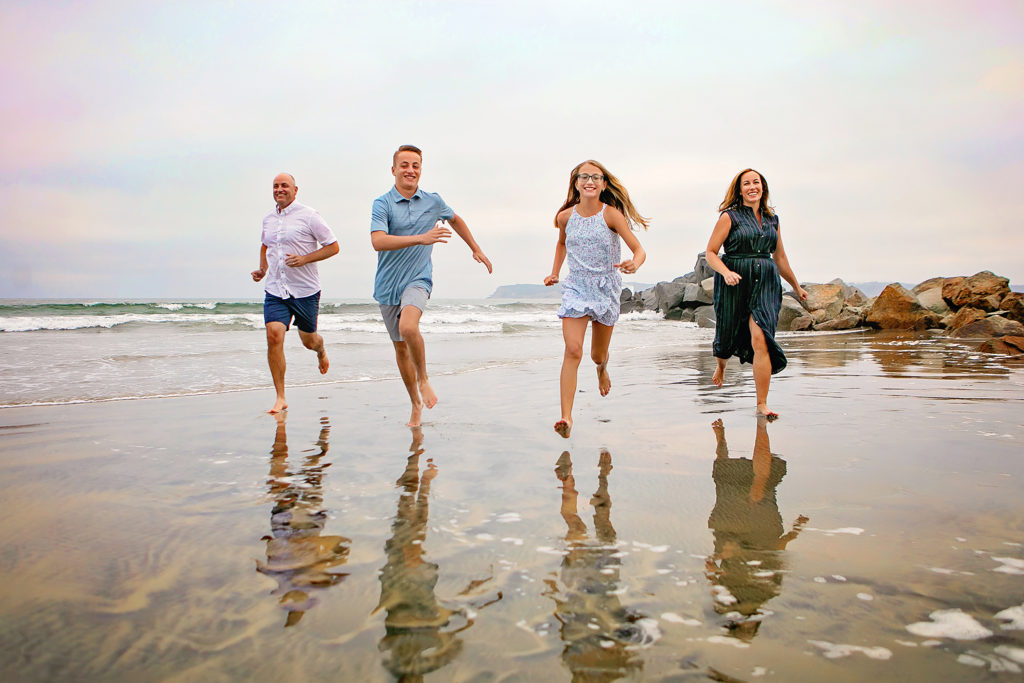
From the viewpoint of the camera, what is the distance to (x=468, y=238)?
6371 mm

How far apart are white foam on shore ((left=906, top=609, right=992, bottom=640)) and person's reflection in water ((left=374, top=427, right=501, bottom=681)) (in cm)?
129

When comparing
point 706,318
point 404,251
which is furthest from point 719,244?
point 706,318

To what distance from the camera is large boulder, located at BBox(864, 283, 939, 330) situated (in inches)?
672

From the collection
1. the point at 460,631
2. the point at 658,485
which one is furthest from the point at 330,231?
the point at 460,631

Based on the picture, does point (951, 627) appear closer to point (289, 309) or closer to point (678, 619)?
point (678, 619)

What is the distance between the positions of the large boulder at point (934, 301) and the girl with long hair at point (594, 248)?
16.9 metres

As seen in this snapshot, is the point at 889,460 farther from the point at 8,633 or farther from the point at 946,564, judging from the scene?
the point at 8,633

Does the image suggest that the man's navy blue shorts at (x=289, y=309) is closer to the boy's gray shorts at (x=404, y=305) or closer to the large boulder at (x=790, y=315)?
the boy's gray shorts at (x=404, y=305)

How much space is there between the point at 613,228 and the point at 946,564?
12.1ft

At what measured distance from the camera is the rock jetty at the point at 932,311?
1332 cm

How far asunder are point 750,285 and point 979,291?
1359cm

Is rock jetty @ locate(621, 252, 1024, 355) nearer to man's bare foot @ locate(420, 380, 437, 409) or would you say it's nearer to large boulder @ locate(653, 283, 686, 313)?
large boulder @ locate(653, 283, 686, 313)

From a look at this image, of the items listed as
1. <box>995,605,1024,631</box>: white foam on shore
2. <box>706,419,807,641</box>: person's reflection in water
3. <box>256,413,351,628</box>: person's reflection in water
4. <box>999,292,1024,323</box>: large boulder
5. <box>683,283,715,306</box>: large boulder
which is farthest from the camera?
<box>683,283,715,306</box>: large boulder

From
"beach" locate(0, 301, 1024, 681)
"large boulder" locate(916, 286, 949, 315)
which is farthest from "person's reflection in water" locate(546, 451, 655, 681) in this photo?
"large boulder" locate(916, 286, 949, 315)
